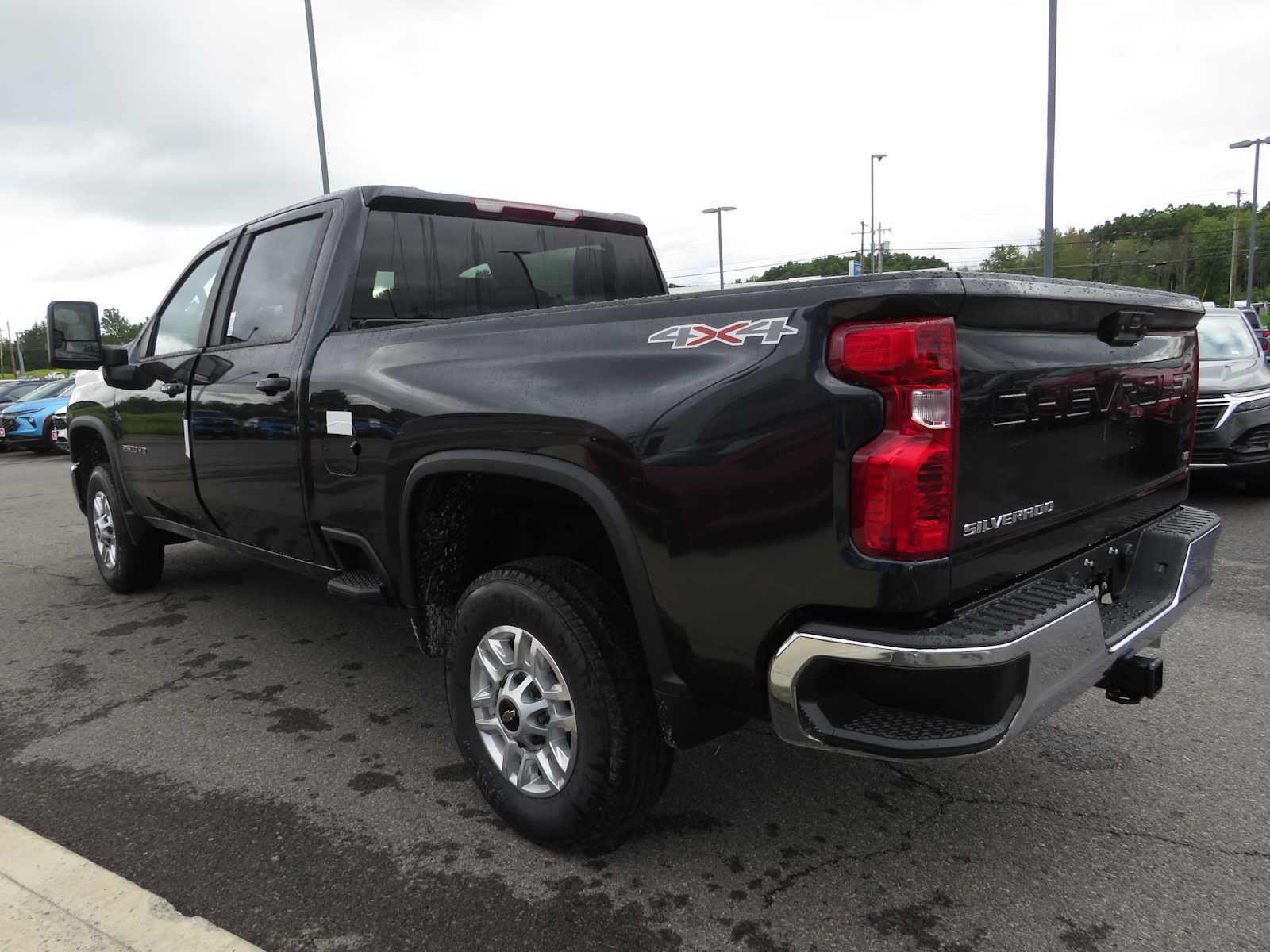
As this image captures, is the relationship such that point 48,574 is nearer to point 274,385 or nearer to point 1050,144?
point 274,385

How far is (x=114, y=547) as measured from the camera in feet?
17.8

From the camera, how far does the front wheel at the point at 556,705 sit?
7.75 feet

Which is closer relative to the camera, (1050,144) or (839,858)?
(839,858)

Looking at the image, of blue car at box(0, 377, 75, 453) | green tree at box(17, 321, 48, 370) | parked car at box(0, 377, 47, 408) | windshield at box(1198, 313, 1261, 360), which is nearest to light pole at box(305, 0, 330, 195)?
blue car at box(0, 377, 75, 453)

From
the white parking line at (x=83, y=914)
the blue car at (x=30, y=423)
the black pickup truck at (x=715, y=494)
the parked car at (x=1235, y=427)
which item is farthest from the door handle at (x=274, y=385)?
the blue car at (x=30, y=423)

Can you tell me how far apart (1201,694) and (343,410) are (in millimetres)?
3400

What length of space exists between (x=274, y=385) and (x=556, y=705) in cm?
175

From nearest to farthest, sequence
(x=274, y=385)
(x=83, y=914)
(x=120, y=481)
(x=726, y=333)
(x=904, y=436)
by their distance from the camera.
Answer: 1. (x=904, y=436)
2. (x=726, y=333)
3. (x=83, y=914)
4. (x=274, y=385)
5. (x=120, y=481)

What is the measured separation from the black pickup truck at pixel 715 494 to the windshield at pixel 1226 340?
6.17m

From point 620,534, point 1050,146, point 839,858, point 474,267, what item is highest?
point 1050,146

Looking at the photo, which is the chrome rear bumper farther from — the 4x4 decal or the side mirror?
the side mirror

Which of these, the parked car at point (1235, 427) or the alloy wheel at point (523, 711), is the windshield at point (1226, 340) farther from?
the alloy wheel at point (523, 711)

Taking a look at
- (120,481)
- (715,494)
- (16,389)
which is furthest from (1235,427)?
(16,389)

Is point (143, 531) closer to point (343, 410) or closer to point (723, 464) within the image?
point (343, 410)
